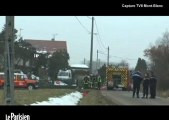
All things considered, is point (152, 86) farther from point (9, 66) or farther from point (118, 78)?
point (118, 78)

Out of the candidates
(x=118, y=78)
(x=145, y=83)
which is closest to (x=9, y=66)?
(x=145, y=83)

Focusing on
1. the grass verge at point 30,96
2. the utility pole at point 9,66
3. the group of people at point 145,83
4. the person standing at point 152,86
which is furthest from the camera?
the person standing at point 152,86

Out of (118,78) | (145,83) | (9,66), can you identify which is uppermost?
(9,66)

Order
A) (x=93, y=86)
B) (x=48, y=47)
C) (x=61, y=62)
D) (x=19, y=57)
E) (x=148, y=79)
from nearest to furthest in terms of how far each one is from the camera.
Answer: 1. (x=148, y=79)
2. (x=93, y=86)
3. (x=19, y=57)
4. (x=61, y=62)
5. (x=48, y=47)

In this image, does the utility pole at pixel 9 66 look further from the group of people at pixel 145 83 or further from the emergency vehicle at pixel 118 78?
the emergency vehicle at pixel 118 78

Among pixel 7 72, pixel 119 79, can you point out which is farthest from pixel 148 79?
pixel 119 79

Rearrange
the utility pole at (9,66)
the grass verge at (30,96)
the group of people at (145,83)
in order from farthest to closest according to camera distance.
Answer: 1. the group of people at (145,83)
2. the grass verge at (30,96)
3. the utility pole at (9,66)

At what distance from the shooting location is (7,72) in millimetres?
12328

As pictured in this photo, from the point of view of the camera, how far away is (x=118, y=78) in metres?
50.4

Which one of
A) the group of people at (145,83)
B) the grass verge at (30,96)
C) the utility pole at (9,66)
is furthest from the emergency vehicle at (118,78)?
the utility pole at (9,66)

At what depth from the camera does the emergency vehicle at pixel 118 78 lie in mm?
49094
